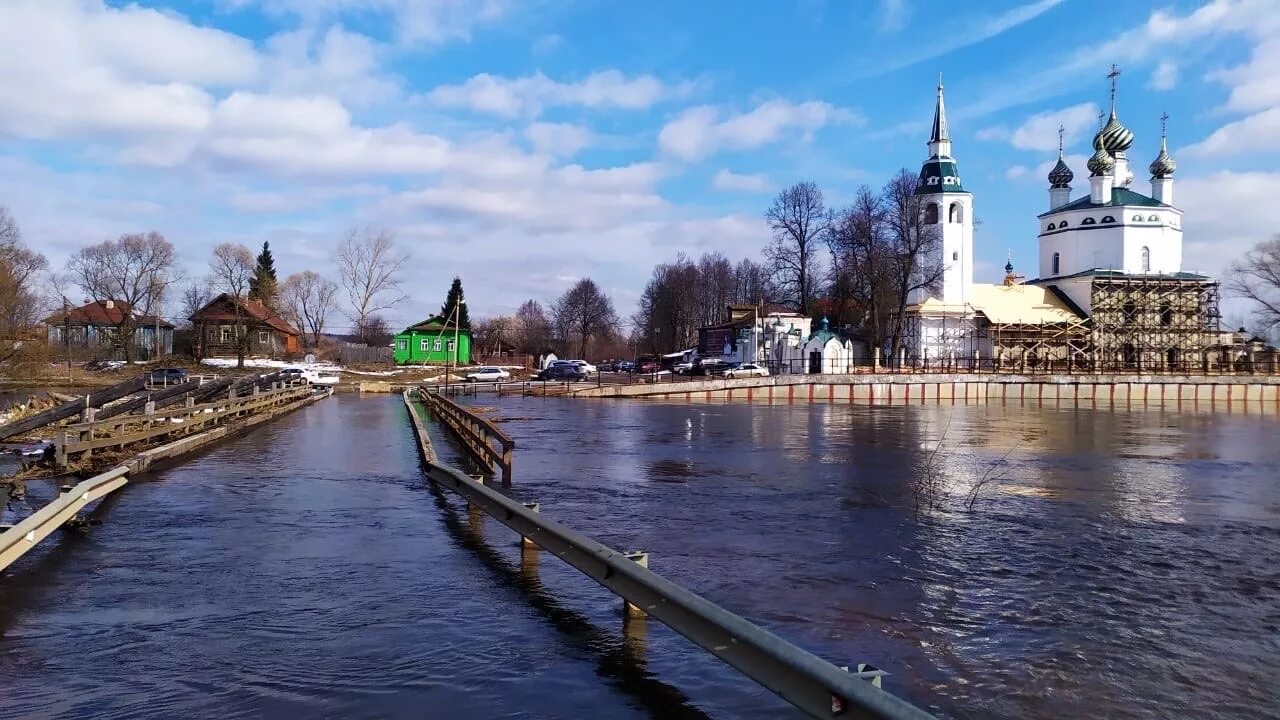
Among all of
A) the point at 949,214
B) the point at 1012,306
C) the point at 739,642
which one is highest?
the point at 949,214

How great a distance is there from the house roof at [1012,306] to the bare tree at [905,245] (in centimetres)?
322

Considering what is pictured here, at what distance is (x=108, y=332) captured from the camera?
260ft

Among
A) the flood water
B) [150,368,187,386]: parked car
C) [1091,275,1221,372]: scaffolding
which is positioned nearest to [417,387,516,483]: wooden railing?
the flood water

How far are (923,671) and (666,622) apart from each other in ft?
5.91

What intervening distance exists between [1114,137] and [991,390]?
34.4 metres

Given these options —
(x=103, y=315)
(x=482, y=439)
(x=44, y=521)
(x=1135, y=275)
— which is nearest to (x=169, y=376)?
(x=103, y=315)

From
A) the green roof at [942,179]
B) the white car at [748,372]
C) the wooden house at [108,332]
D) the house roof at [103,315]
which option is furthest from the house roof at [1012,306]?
the house roof at [103,315]

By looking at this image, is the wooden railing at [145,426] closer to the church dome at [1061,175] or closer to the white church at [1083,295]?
the white church at [1083,295]

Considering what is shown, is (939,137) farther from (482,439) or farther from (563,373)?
(482,439)

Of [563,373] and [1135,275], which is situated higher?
[1135,275]

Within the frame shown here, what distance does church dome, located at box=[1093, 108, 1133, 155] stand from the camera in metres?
81.6

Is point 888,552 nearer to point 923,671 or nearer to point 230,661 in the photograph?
point 923,671

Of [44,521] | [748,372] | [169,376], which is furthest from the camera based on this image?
[748,372]

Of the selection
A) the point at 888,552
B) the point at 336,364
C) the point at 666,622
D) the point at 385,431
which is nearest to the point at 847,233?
the point at 336,364
